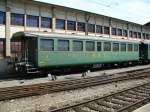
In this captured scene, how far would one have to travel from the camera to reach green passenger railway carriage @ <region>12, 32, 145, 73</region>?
18.3 meters

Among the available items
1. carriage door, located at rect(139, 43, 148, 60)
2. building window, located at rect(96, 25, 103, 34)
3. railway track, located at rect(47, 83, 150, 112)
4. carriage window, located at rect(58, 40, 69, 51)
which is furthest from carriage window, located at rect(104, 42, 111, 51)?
building window, located at rect(96, 25, 103, 34)

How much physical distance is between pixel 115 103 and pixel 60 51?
31.5ft

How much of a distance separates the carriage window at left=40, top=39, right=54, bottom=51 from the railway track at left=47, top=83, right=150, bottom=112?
7186mm

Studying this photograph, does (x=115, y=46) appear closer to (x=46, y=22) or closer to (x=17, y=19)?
(x=46, y=22)

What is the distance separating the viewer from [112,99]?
11.1 metres

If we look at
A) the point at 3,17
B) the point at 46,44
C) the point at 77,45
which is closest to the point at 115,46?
the point at 77,45

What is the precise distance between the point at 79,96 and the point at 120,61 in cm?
1531

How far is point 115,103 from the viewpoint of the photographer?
A: 34.3ft

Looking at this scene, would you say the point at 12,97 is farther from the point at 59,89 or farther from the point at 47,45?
the point at 47,45

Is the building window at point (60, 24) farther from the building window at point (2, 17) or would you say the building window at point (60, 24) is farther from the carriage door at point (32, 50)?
the carriage door at point (32, 50)

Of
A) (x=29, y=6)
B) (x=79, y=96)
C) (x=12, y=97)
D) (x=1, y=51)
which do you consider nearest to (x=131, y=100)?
(x=79, y=96)

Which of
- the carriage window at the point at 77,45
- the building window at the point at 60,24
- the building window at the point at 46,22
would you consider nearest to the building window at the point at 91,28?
the building window at the point at 60,24

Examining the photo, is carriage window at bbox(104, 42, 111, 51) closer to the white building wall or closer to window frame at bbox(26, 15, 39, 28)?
window frame at bbox(26, 15, 39, 28)

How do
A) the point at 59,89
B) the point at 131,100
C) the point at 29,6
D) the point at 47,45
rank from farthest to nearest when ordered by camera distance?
1. the point at 29,6
2. the point at 47,45
3. the point at 59,89
4. the point at 131,100
